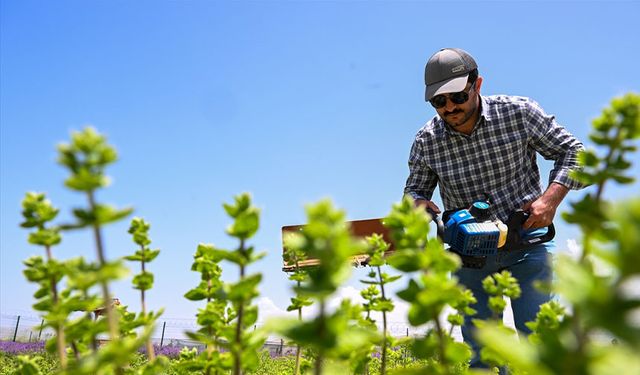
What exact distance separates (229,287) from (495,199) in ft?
14.0

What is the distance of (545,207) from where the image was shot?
4.37 m

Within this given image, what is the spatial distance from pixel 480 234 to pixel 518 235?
0.58m

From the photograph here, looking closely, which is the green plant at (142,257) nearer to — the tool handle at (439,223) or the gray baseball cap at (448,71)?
the tool handle at (439,223)

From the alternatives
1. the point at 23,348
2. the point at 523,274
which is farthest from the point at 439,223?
the point at 23,348

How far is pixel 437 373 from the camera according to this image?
96cm

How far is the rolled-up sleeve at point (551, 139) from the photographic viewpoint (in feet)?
15.6

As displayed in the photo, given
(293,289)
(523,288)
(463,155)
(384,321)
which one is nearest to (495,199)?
(463,155)

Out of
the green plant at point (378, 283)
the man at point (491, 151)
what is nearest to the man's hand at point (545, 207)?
the man at point (491, 151)

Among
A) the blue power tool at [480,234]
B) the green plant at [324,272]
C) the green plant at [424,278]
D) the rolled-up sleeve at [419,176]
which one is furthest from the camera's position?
the rolled-up sleeve at [419,176]

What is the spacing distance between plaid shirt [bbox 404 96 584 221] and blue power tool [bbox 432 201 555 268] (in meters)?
0.35

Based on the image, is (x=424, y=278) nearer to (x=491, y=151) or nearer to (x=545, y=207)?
(x=545, y=207)

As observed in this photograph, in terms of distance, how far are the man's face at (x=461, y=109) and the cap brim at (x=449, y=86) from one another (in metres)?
0.10

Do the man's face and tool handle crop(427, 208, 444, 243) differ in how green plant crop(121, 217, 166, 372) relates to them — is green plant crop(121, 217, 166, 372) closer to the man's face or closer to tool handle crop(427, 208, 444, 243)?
tool handle crop(427, 208, 444, 243)

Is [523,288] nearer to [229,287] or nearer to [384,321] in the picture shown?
[384,321]
